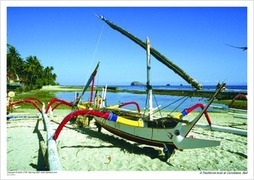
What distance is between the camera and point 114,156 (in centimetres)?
590

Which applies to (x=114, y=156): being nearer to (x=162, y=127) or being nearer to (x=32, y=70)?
(x=162, y=127)

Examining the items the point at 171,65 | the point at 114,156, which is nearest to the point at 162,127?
the point at 114,156

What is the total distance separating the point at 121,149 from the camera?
6.48m

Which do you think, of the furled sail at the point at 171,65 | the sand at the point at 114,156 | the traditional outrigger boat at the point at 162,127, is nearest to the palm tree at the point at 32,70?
the sand at the point at 114,156

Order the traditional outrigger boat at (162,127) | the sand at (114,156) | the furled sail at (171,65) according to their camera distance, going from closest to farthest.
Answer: the traditional outrigger boat at (162,127), the sand at (114,156), the furled sail at (171,65)

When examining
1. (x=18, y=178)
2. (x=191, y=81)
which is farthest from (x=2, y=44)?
(x=191, y=81)

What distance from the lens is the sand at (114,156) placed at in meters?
5.34

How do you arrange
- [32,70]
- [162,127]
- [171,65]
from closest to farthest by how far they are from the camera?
[162,127]
[171,65]
[32,70]

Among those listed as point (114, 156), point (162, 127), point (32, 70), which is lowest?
point (114, 156)

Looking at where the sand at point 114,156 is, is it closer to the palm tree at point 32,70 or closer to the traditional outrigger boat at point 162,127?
the traditional outrigger boat at point 162,127

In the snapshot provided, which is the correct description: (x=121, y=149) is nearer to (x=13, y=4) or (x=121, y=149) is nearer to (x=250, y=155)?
(x=250, y=155)

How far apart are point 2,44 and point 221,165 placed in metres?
5.58

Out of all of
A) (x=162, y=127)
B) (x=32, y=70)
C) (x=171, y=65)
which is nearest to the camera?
(x=162, y=127)

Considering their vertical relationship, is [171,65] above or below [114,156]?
above
